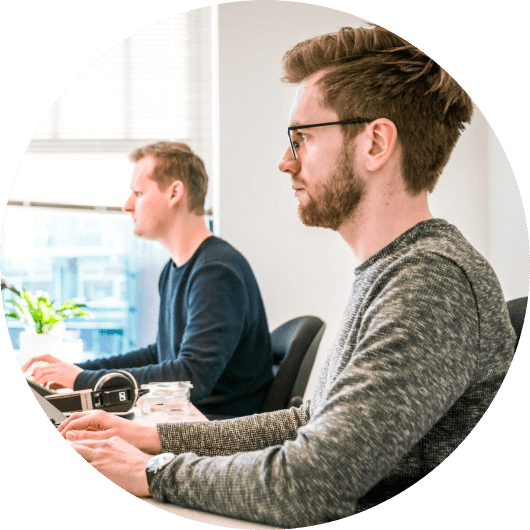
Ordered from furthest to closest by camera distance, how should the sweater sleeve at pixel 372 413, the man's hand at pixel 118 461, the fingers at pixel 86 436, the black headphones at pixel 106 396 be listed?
the black headphones at pixel 106 396 < the fingers at pixel 86 436 < the man's hand at pixel 118 461 < the sweater sleeve at pixel 372 413

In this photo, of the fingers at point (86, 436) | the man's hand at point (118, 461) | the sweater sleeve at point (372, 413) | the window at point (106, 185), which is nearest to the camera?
the sweater sleeve at point (372, 413)

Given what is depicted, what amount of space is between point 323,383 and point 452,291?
329 millimetres

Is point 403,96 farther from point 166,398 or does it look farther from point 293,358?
point 166,398

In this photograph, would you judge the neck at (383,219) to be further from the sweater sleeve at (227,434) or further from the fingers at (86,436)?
the fingers at (86,436)

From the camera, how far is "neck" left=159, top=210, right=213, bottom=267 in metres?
1.09

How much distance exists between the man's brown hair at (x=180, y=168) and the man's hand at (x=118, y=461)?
0.55 metres

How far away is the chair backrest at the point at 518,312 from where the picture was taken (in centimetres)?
76

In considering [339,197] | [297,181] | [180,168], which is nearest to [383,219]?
[339,197]

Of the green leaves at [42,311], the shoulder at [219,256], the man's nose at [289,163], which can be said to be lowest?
the green leaves at [42,311]

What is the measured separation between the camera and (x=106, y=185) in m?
1.10

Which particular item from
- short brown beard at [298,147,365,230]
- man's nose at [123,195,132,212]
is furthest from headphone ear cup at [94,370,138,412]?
short brown beard at [298,147,365,230]

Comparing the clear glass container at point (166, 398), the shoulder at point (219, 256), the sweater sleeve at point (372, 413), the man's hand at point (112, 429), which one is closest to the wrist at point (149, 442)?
the man's hand at point (112, 429)

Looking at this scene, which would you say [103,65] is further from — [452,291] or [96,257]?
[452,291]

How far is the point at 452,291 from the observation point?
1.94 feet
